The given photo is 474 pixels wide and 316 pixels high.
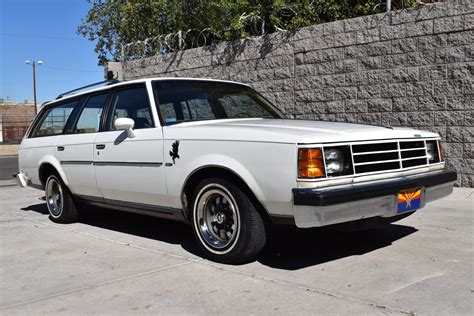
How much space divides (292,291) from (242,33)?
8449mm

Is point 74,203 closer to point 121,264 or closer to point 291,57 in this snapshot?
point 121,264

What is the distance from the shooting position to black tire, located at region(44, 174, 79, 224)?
6211mm

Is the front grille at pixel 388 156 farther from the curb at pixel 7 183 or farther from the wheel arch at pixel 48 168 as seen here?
the curb at pixel 7 183

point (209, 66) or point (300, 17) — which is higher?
point (300, 17)

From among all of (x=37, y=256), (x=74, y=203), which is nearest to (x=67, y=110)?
(x=74, y=203)

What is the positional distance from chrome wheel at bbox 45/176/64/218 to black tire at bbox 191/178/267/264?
107 inches

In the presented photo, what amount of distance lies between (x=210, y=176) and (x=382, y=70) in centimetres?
553

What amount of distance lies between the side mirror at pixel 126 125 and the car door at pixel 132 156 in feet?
0.17

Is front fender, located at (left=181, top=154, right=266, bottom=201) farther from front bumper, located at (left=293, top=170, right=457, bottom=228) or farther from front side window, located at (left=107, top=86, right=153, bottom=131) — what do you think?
front side window, located at (left=107, top=86, right=153, bottom=131)

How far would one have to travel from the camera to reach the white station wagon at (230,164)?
3664mm

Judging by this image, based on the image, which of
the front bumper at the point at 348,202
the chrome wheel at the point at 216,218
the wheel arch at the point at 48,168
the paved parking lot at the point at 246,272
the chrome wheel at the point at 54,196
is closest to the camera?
the paved parking lot at the point at 246,272

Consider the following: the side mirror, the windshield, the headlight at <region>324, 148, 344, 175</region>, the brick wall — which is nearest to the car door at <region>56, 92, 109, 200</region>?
the side mirror

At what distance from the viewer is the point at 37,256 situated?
4695 millimetres

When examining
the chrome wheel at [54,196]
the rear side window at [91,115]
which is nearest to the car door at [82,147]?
the rear side window at [91,115]
